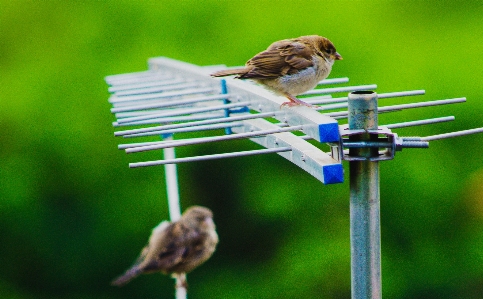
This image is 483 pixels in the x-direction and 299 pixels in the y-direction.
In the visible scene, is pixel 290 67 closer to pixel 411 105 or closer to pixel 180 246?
pixel 180 246

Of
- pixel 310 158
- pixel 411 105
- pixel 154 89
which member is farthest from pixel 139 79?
pixel 310 158

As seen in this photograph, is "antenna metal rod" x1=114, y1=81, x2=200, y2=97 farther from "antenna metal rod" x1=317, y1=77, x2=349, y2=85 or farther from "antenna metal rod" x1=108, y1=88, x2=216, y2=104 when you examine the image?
"antenna metal rod" x1=317, y1=77, x2=349, y2=85

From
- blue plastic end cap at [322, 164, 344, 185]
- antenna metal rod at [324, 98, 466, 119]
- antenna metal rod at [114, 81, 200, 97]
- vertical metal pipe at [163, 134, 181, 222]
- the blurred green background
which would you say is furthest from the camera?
the blurred green background

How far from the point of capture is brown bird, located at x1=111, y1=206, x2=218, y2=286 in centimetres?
424

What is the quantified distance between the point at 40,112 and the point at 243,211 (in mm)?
1435

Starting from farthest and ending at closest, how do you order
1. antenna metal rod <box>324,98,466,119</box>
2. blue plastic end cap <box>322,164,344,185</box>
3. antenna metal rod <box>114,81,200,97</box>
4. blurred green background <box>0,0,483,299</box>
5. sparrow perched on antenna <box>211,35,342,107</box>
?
blurred green background <box>0,0,483,299</box> → sparrow perched on antenna <box>211,35,342,107</box> → antenna metal rod <box>114,81,200,97</box> → antenna metal rod <box>324,98,466,119</box> → blue plastic end cap <box>322,164,344,185</box>

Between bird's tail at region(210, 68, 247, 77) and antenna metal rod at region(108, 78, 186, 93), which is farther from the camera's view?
antenna metal rod at region(108, 78, 186, 93)

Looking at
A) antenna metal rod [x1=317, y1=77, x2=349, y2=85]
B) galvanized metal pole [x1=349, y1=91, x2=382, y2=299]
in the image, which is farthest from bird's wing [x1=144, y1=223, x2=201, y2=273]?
galvanized metal pole [x1=349, y1=91, x2=382, y2=299]

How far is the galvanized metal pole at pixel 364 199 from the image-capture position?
2332 millimetres

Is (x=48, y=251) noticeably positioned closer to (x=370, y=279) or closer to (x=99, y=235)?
(x=99, y=235)

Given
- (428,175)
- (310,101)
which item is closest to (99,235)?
(428,175)

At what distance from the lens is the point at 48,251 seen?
224 inches

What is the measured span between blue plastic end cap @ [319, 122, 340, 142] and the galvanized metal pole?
0.17 ft

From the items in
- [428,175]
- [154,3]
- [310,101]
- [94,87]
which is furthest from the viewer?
[154,3]
